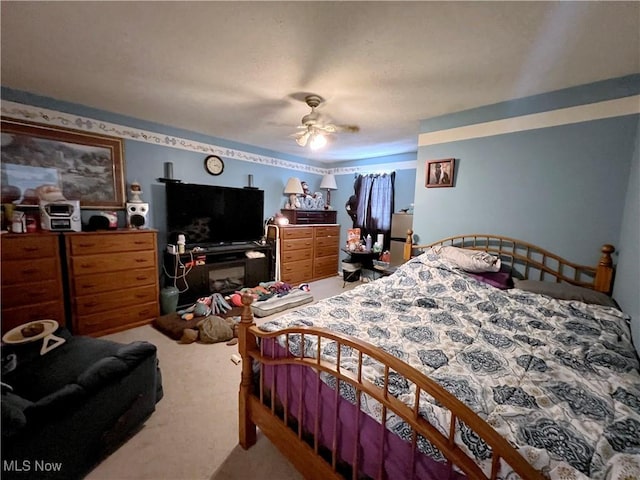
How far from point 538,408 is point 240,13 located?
2.27 metres

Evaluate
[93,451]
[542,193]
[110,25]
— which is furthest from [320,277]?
[110,25]

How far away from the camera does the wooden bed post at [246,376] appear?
1.51 m

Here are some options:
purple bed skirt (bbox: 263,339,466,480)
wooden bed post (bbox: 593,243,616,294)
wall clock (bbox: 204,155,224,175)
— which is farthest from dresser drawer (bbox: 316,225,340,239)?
wooden bed post (bbox: 593,243,616,294)

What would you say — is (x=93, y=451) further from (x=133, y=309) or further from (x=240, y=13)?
(x=240, y=13)

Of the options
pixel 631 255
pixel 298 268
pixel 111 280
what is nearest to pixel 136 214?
pixel 111 280

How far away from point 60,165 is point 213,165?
65.4 inches

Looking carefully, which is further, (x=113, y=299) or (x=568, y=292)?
(x=113, y=299)

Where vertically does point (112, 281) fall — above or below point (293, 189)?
below

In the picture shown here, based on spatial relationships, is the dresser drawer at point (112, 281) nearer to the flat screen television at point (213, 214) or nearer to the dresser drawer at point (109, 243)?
the dresser drawer at point (109, 243)

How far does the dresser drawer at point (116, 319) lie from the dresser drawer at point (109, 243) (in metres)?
0.65

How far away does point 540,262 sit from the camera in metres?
2.34

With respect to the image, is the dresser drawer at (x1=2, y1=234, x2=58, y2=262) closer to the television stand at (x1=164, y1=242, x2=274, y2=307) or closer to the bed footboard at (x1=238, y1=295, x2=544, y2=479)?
the television stand at (x1=164, y1=242, x2=274, y2=307)

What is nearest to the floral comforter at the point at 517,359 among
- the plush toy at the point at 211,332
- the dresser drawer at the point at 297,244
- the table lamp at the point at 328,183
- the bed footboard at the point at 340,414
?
the bed footboard at the point at 340,414

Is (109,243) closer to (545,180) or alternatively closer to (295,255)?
(295,255)
